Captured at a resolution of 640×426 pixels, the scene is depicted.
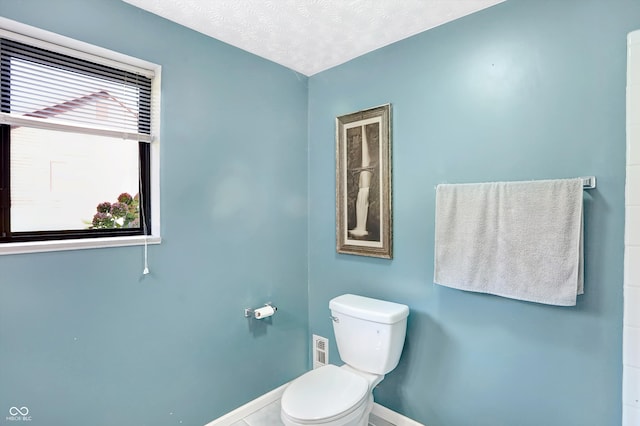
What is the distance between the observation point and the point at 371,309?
1729mm

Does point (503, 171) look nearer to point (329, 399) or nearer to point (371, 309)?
point (371, 309)

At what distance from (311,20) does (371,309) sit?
5.16 feet

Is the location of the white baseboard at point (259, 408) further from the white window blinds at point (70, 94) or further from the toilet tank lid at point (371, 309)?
the white window blinds at point (70, 94)

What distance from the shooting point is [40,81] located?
1349mm

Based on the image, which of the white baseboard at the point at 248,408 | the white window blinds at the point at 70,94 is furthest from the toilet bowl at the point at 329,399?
the white window blinds at the point at 70,94

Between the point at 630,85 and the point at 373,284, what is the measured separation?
1483 mm

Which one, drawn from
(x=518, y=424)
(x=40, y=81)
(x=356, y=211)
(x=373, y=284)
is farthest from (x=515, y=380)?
(x=40, y=81)

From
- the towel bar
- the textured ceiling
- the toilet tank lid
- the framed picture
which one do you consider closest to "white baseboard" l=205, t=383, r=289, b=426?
the toilet tank lid

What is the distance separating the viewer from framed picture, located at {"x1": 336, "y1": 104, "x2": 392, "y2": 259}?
190 centimetres

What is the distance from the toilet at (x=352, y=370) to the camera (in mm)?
1419

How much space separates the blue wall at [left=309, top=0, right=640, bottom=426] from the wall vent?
0.43 m

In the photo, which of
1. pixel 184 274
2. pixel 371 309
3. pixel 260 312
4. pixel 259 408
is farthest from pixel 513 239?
pixel 259 408

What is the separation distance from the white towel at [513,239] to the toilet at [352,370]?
15.8 inches

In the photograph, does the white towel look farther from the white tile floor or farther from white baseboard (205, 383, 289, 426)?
white baseboard (205, 383, 289, 426)
